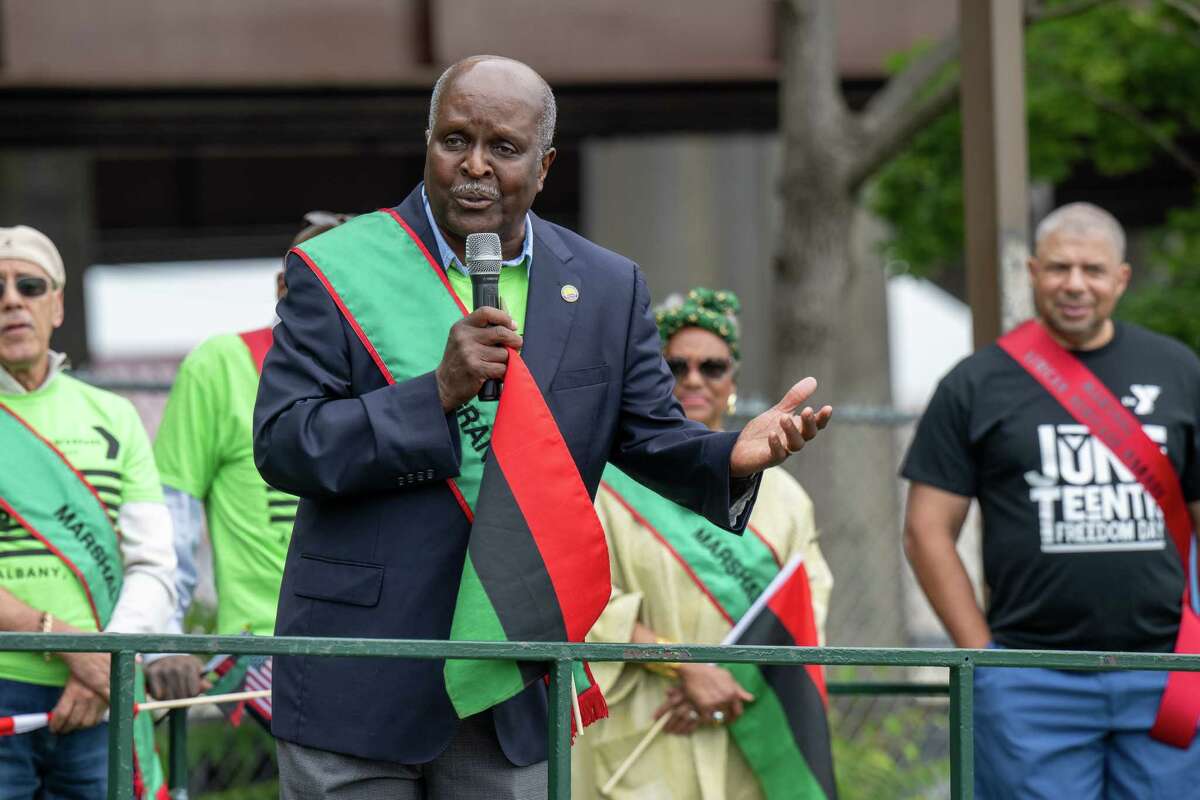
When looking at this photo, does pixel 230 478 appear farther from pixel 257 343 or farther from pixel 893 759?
pixel 893 759

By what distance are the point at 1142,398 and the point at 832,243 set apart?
4.75 metres

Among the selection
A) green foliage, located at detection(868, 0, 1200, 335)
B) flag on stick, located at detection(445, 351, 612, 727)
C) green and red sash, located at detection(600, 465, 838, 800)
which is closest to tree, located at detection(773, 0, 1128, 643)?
green foliage, located at detection(868, 0, 1200, 335)

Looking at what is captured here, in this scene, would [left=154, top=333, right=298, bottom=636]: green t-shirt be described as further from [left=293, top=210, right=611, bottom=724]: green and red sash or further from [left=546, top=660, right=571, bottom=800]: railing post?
[left=546, top=660, right=571, bottom=800]: railing post

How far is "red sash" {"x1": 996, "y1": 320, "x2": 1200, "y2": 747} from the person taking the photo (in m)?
4.95

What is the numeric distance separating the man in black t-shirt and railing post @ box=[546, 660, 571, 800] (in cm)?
209

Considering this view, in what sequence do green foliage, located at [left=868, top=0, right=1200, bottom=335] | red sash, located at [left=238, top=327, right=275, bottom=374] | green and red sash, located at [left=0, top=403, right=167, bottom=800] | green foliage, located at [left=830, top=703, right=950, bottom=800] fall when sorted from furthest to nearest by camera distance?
green foliage, located at [left=868, top=0, right=1200, bottom=335] → green foliage, located at [left=830, top=703, right=950, bottom=800] → red sash, located at [left=238, top=327, right=275, bottom=374] → green and red sash, located at [left=0, top=403, right=167, bottom=800]

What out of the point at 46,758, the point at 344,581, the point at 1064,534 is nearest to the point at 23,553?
the point at 46,758

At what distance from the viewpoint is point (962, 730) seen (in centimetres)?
356

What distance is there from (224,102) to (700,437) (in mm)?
8819

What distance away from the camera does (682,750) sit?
515cm

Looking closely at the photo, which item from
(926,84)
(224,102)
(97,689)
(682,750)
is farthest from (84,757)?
(224,102)

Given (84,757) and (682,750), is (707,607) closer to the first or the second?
(682,750)

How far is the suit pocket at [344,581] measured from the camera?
3.23 metres

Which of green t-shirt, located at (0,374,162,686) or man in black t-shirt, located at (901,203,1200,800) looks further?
man in black t-shirt, located at (901,203,1200,800)
